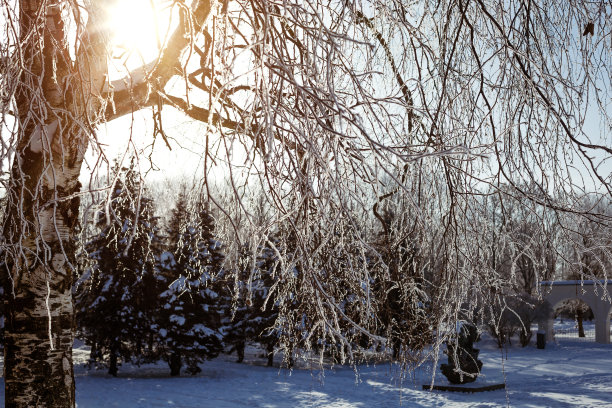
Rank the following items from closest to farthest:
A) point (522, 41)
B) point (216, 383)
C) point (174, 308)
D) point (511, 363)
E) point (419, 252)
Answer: point (522, 41)
point (419, 252)
point (216, 383)
point (174, 308)
point (511, 363)

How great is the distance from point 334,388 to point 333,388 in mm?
37

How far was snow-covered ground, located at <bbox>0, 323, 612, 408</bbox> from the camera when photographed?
17203 millimetres

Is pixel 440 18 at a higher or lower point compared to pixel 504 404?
higher

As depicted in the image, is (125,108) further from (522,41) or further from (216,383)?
(216,383)

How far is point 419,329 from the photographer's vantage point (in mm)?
4359

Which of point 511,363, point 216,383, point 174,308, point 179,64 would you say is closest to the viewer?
point 179,64

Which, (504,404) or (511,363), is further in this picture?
(511,363)

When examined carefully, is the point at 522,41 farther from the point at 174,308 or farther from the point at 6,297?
the point at 174,308

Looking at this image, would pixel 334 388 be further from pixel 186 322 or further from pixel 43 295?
pixel 43 295

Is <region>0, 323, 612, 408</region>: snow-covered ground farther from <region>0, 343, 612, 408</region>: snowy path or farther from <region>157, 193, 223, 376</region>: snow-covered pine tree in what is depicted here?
<region>157, 193, 223, 376</region>: snow-covered pine tree

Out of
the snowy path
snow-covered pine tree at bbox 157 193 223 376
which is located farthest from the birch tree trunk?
snow-covered pine tree at bbox 157 193 223 376

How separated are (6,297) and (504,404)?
15.0 metres

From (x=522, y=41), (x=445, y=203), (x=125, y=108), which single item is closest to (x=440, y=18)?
(x=522, y=41)

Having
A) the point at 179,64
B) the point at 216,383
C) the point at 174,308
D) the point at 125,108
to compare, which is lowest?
the point at 216,383
